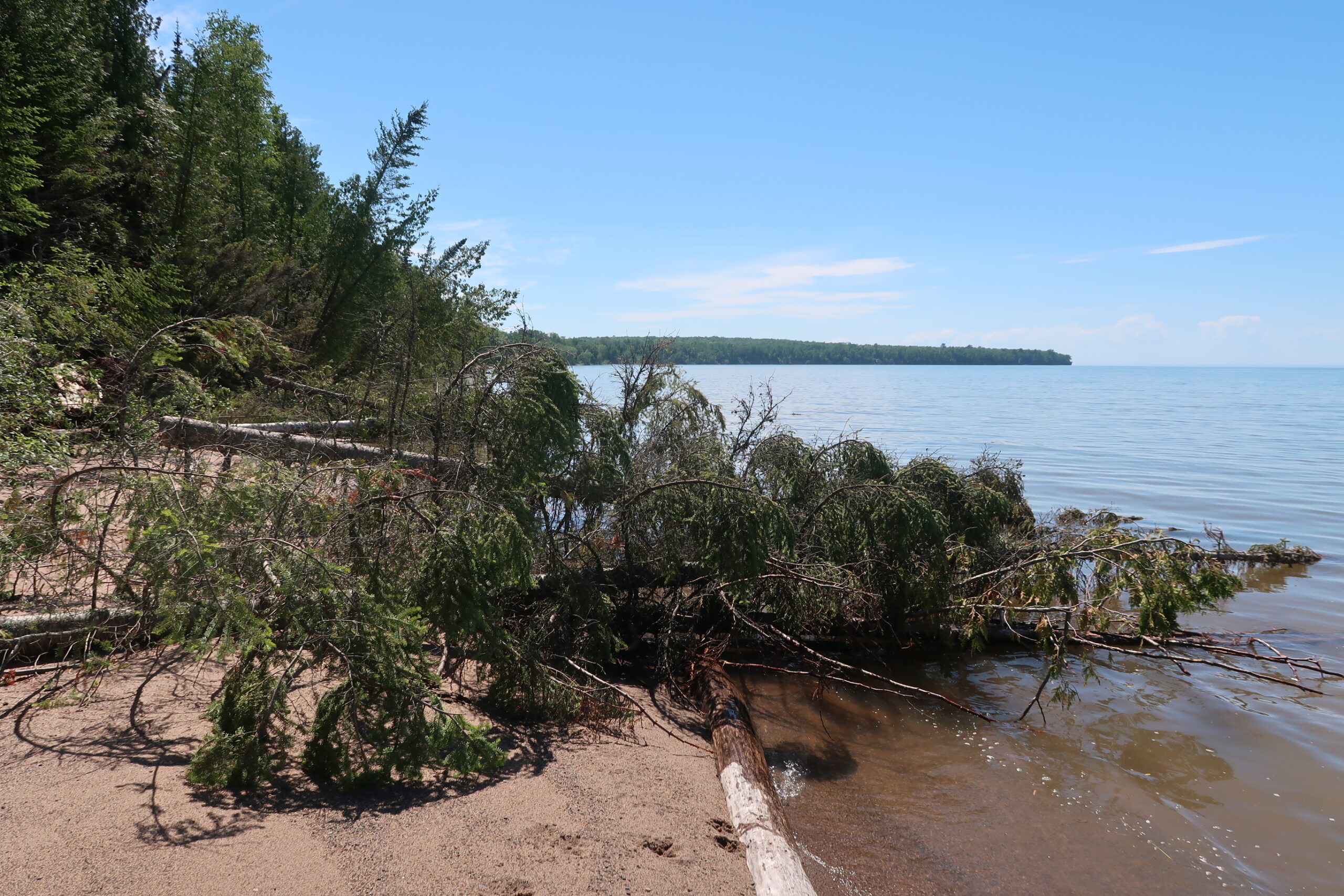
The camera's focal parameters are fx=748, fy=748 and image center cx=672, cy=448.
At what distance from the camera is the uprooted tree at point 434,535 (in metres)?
4.64

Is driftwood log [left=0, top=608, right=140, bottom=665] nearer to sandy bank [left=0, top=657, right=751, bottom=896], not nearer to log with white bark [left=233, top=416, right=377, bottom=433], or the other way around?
sandy bank [left=0, top=657, right=751, bottom=896]

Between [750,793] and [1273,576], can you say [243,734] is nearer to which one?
[750,793]

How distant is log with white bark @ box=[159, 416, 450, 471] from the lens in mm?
7125

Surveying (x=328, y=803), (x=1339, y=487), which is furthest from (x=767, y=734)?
(x=1339, y=487)

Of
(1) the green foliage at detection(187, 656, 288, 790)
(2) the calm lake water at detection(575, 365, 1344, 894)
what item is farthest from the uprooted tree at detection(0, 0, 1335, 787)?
(2) the calm lake water at detection(575, 365, 1344, 894)

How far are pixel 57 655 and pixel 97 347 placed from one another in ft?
14.5

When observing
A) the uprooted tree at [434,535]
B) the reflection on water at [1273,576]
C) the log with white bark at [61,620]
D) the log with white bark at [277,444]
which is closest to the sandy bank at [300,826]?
the uprooted tree at [434,535]

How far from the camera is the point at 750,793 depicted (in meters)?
5.12

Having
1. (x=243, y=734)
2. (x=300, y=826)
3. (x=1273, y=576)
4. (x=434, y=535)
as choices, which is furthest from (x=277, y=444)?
(x=1273, y=576)

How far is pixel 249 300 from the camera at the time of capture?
15875 mm

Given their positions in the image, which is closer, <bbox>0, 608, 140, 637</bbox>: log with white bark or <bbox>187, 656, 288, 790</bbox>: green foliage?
<bbox>187, 656, 288, 790</bbox>: green foliage

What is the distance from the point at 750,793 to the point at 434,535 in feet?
9.25

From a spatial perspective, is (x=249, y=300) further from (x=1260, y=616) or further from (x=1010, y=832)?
(x=1260, y=616)

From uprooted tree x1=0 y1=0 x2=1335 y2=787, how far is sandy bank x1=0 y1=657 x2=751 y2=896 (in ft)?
0.97
